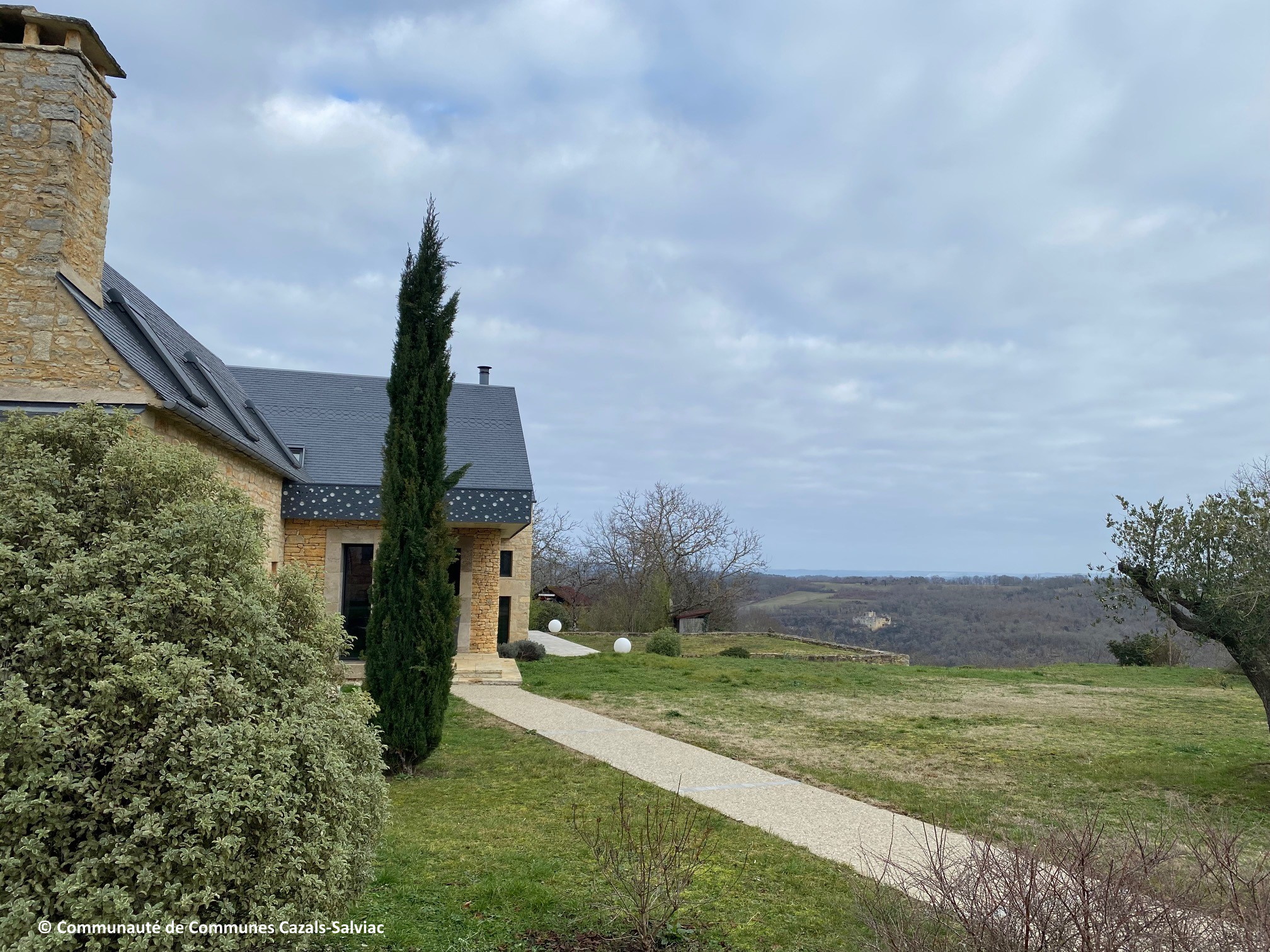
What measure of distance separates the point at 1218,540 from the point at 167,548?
858 cm

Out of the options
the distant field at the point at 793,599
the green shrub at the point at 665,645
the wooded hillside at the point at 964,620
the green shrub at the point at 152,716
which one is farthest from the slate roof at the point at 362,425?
the distant field at the point at 793,599

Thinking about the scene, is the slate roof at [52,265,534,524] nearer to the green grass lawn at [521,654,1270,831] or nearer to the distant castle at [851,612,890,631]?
the green grass lawn at [521,654,1270,831]

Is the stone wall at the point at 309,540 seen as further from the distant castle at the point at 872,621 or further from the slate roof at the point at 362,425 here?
the distant castle at the point at 872,621

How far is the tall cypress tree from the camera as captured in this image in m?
7.42

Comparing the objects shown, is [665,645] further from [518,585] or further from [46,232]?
[46,232]

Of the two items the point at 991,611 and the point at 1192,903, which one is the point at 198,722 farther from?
the point at 991,611

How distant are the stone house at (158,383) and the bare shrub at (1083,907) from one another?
16.8 ft

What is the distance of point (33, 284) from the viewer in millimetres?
7055

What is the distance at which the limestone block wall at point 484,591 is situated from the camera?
15477 millimetres

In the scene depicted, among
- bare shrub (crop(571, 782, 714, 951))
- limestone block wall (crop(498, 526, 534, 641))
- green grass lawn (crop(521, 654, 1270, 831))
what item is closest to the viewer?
bare shrub (crop(571, 782, 714, 951))

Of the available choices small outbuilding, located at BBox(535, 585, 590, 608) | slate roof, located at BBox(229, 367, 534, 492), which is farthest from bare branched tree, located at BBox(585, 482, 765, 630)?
slate roof, located at BBox(229, 367, 534, 492)

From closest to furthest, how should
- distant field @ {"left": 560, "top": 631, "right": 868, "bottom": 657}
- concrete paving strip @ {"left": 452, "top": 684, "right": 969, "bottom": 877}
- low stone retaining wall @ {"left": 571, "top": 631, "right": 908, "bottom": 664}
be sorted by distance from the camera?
concrete paving strip @ {"left": 452, "top": 684, "right": 969, "bottom": 877}, low stone retaining wall @ {"left": 571, "top": 631, "right": 908, "bottom": 664}, distant field @ {"left": 560, "top": 631, "right": 868, "bottom": 657}

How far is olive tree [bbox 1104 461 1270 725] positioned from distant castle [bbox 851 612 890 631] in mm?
32628

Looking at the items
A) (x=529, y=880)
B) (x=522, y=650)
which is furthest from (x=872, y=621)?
(x=529, y=880)
